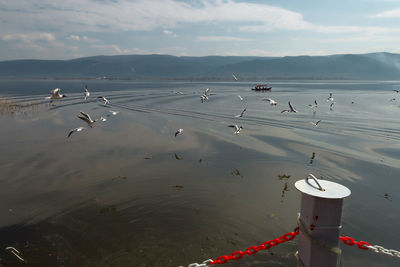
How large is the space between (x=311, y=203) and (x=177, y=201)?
27.0ft

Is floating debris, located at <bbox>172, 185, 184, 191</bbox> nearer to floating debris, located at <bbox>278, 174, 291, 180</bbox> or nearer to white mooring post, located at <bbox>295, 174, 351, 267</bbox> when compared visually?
floating debris, located at <bbox>278, 174, 291, 180</bbox>

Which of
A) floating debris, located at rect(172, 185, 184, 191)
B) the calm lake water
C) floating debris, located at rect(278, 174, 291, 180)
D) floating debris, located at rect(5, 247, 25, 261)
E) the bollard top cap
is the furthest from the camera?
floating debris, located at rect(278, 174, 291, 180)

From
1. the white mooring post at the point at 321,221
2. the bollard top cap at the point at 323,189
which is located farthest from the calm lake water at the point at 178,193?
the bollard top cap at the point at 323,189

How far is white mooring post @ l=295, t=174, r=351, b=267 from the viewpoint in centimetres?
318

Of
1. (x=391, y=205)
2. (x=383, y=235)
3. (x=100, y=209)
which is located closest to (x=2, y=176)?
(x=100, y=209)

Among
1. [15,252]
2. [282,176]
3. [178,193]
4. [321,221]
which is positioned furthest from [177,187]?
[321,221]

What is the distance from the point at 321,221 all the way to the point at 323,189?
396 mm

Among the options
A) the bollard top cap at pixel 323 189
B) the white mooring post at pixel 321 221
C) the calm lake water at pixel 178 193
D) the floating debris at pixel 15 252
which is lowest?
the floating debris at pixel 15 252

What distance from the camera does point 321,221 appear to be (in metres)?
3.26

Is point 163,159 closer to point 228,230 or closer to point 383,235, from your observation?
point 228,230

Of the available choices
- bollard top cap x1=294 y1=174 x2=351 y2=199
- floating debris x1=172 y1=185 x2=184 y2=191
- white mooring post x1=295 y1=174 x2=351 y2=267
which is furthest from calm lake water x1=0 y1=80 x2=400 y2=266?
bollard top cap x1=294 y1=174 x2=351 y2=199

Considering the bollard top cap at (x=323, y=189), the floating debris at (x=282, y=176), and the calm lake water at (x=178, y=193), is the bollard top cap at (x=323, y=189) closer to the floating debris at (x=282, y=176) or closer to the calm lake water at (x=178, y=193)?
the calm lake water at (x=178, y=193)

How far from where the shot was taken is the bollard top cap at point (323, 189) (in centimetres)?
311

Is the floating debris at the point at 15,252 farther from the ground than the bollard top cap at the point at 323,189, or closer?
closer
